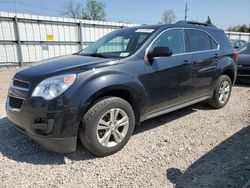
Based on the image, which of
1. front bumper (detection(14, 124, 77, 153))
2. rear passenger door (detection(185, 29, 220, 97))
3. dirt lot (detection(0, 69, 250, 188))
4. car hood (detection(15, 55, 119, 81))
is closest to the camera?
dirt lot (detection(0, 69, 250, 188))

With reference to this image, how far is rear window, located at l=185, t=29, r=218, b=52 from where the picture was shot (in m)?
4.18

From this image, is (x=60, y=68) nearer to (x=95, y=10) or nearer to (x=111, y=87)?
(x=111, y=87)

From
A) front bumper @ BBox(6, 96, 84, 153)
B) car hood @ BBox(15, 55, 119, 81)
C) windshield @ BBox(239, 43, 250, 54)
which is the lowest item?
front bumper @ BBox(6, 96, 84, 153)

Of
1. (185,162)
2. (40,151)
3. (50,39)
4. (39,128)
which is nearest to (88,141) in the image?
(39,128)

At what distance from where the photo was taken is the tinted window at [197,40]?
4184mm

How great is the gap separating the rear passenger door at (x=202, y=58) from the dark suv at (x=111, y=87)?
2 cm

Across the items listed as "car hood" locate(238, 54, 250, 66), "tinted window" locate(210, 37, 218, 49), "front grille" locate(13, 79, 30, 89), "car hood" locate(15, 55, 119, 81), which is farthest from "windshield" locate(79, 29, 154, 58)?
"car hood" locate(238, 54, 250, 66)

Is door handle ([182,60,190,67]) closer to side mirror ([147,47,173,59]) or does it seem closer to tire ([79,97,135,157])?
side mirror ([147,47,173,59])

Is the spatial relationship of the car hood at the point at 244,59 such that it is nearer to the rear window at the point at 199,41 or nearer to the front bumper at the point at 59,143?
the rear window at the point at 199,41

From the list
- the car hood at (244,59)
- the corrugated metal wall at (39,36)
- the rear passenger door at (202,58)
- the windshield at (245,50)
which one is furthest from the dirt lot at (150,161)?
the corrugated metal wall at (39,36)

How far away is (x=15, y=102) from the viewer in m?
2.98

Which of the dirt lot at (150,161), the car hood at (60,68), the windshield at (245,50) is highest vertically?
the car hood at (60,68)

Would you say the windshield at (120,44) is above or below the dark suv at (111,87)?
above

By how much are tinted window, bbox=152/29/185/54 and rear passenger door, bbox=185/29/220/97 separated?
0.18m
